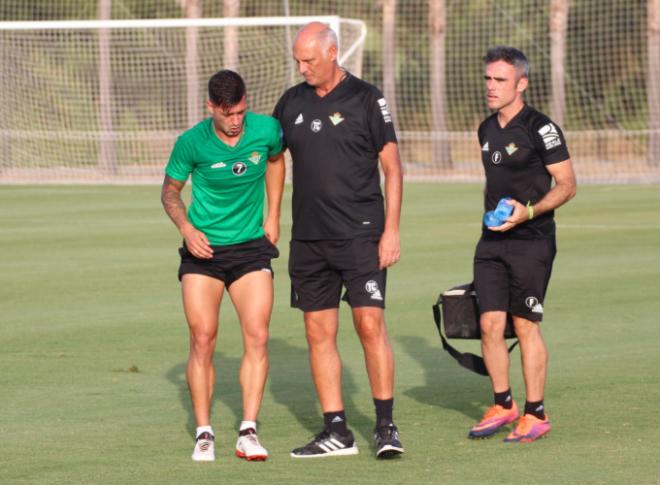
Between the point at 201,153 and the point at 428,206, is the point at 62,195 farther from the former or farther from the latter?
the point at 201,153

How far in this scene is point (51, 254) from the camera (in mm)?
18719

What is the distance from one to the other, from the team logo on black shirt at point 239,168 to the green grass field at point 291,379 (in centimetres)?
145

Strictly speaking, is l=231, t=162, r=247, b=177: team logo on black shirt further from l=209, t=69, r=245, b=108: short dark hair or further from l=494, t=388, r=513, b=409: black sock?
l=494, t=388, r=513, b=409: black sock

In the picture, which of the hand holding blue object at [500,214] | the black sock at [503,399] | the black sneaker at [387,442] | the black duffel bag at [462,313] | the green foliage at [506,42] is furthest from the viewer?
the green foliage at [506,42]

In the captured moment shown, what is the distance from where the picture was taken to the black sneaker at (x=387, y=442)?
7684 millimetres

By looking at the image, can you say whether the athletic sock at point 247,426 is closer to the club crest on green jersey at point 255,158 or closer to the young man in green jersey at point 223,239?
the young man in green jersey at point 223,239

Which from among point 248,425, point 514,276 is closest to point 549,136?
point 514,276

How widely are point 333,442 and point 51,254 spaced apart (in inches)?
447

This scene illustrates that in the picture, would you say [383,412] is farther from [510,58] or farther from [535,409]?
[510,58]

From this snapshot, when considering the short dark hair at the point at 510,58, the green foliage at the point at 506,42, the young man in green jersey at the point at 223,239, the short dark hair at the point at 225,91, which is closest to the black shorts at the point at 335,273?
the young man in green jersey at the point at 223,239

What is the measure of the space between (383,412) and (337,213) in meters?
1.05

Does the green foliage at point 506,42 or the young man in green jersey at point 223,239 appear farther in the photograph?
the green foliage at point 506,42

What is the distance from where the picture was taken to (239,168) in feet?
26.1

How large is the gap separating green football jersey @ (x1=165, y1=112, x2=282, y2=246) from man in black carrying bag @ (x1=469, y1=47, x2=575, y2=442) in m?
1.28
